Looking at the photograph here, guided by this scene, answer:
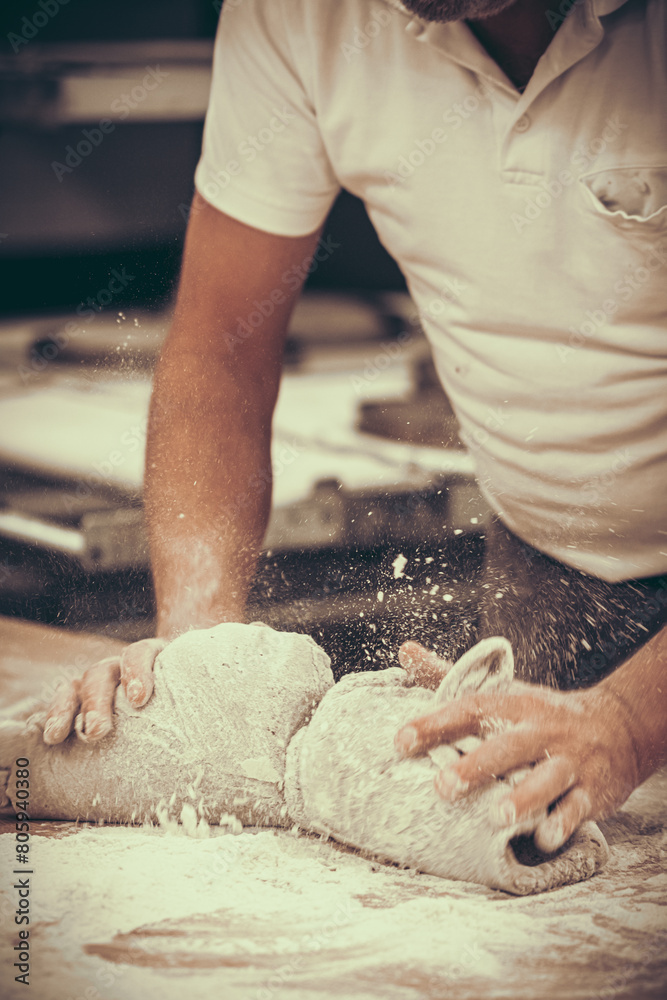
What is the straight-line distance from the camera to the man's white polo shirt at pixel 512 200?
0.81 m

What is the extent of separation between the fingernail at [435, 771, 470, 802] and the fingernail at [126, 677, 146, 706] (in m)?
0.33

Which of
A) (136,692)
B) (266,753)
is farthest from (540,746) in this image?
(136,692)

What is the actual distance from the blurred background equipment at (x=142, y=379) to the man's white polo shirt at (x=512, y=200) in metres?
0.05

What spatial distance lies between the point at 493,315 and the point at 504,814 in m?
0.54

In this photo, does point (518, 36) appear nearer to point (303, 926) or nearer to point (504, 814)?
point (504, 814)

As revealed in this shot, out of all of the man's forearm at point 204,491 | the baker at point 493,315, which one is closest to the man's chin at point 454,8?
the baker at point 493,315

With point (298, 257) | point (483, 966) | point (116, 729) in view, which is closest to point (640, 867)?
point (483, 966)

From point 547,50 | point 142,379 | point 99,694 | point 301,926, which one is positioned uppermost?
point 547,50

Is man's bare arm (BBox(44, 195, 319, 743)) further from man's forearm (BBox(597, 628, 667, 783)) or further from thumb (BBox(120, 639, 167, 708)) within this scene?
man's forearm (BBox(597, 628, 667, 783))

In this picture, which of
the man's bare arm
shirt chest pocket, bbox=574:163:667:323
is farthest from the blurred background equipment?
shirt chest pocket, bbox=574:163:667:323

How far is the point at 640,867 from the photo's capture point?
2.64 feet

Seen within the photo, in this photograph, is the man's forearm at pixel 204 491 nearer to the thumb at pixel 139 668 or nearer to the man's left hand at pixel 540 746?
the thumb at pixel 139 668

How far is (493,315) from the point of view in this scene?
887 millimetres

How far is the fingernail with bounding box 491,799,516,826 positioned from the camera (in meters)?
0.74
